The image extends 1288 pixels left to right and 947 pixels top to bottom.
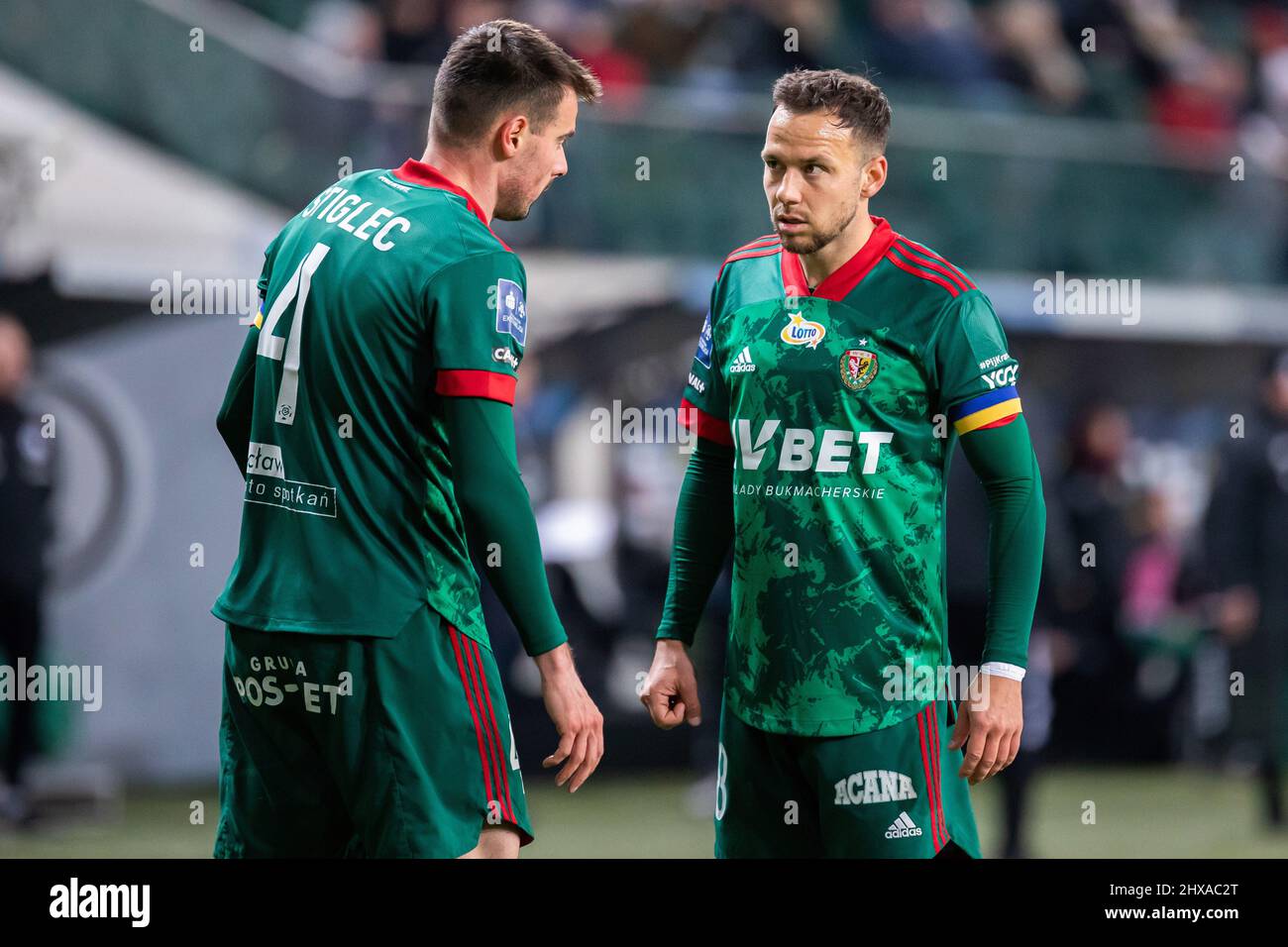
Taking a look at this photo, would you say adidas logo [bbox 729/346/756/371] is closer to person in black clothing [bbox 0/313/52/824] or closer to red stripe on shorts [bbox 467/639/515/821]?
red stripe on shorts [bbox 467/639/515/821]

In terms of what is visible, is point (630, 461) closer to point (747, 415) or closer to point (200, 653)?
point (200, 653)

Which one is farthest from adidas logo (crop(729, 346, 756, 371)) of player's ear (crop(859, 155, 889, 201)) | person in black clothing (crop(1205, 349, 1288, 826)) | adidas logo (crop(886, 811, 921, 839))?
person in black clothing (crop(1205, 349, 1288, 826))

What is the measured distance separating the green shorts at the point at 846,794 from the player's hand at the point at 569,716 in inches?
20.6

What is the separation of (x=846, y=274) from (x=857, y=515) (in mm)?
525

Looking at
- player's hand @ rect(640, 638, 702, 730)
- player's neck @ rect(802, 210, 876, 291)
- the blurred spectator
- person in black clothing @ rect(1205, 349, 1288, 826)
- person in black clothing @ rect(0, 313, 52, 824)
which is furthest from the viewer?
the blurred spectator

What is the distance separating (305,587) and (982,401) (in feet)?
4.64

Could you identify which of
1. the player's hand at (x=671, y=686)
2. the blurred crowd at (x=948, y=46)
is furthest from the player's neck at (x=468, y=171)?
the blurred crowd at (x=948, y=46)

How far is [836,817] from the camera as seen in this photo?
3.45 m

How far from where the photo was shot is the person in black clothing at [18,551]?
7.42m

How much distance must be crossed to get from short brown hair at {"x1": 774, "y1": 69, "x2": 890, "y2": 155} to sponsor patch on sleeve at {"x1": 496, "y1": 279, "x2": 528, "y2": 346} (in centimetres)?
77

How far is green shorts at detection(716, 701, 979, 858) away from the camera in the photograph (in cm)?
345

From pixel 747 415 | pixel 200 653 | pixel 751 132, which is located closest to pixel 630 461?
pixel 751 132

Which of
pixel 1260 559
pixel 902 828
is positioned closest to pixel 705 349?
pixel 902 828

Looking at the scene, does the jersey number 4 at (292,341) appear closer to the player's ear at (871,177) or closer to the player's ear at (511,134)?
the player's ear at (511,134)
